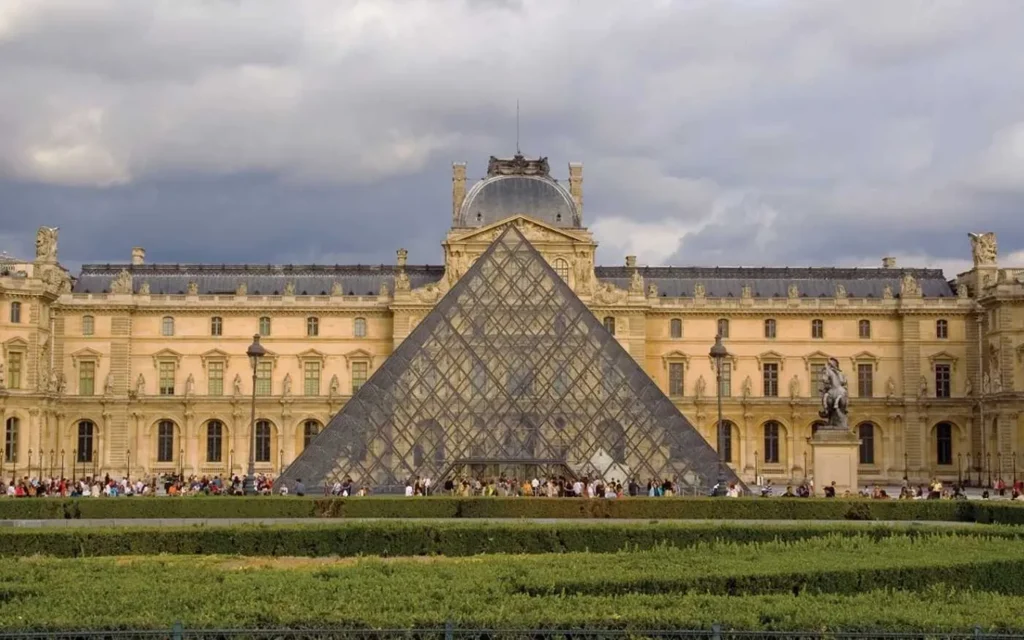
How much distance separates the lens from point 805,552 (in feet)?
55.8

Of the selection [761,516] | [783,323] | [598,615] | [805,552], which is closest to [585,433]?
[761,516]

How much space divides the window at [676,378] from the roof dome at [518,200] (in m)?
7.48

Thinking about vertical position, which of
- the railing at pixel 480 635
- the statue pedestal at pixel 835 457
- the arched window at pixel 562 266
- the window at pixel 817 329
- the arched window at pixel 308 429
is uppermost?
the arched window at pixel 562 266

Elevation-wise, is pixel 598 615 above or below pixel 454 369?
below

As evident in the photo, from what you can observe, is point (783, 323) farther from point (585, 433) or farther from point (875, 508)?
point (875, 508)

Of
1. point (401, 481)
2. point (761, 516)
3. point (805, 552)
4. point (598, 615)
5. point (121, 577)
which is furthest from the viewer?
point (401, 481)

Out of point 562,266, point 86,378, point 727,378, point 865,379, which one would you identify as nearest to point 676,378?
point 727,378

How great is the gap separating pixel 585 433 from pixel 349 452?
544 centimetres

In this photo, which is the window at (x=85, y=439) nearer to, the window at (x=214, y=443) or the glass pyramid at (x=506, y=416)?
the window at (x=214, y=443)

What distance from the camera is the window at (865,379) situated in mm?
60094

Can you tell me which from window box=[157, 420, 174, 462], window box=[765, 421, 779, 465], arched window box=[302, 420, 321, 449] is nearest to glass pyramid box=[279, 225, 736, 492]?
arched window box=[302, 420, 321, 449]

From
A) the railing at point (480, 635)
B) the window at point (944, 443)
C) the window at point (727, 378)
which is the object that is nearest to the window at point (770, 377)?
the window at point (727, 378)

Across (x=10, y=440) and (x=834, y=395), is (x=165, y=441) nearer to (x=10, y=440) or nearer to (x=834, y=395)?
(x=10, y=440)

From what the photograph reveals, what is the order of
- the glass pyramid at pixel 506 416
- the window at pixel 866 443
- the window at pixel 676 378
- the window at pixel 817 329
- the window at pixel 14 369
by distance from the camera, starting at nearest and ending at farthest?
1. the glass pyramid at pixel 506 416
2. the window at pixel 14 369
3. the window at pixel 866 443
4. the window at pixel 676 378
5. the window at pixel 817 329
